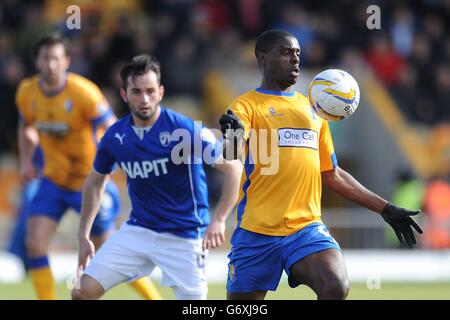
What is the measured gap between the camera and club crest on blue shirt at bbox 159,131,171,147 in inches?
333

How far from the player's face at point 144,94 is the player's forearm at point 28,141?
120 inches

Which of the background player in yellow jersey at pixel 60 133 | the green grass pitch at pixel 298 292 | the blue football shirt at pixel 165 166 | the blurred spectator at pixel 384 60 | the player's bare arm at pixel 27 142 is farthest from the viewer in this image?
the blurred spectator at pixel 384 60

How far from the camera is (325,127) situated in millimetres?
7914

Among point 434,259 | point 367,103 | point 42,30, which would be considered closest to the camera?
point 434,259

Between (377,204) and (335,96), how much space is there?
844 millimetres

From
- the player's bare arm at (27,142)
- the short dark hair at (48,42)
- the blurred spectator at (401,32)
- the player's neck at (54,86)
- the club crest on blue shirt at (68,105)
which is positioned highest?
the blurred spectator at (401,32)

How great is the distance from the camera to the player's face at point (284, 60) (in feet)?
25.1

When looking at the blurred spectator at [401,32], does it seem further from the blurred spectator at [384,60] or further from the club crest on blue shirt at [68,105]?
the club crest on blue shirt at [68,105]

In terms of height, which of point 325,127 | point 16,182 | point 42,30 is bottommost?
point 16,182

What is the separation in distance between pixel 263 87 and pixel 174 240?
1.54 meters

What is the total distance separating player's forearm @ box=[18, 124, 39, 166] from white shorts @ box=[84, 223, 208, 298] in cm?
297

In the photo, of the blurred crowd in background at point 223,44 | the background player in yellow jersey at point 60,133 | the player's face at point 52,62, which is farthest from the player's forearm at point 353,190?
the blurred crowd in background at point 223,44

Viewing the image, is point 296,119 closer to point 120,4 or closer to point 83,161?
point 83,161

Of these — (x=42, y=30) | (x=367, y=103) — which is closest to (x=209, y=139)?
(x=42, y=30)
